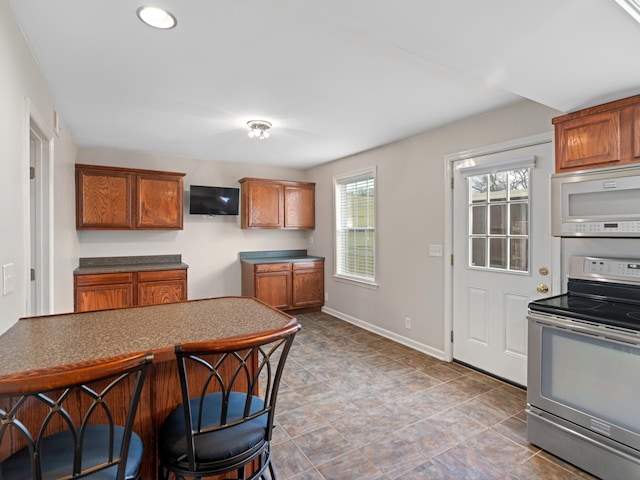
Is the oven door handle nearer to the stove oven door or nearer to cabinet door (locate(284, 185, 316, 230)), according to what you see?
the stove oven door

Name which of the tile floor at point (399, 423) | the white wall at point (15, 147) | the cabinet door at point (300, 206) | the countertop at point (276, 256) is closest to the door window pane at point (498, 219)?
the tile floor at point (399, 423)

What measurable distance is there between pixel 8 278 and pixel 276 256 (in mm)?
4219

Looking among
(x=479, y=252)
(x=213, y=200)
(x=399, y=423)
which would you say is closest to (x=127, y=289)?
(x=213, y=200)

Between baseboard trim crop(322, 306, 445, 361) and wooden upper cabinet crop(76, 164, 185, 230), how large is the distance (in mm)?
2596

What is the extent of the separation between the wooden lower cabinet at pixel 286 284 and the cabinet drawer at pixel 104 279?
62.4 inches

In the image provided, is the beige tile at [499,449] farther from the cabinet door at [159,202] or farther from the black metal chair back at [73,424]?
the cabinet door at [159,202]

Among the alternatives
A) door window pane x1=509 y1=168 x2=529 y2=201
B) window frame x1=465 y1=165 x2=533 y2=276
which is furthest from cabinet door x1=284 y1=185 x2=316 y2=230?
door window pane x1=509 y1=168 x2=529 y2=201

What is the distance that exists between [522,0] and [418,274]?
109 inches

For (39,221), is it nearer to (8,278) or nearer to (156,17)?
(8,278)

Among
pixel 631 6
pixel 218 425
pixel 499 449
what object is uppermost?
pixel 631 6

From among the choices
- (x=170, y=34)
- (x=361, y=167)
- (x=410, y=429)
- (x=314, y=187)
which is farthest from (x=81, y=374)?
(x=314, y=187)

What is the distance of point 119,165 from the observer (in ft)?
15.0

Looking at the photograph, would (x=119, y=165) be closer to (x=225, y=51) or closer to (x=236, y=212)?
(x=236, y=212)

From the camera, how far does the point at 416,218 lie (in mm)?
3766
